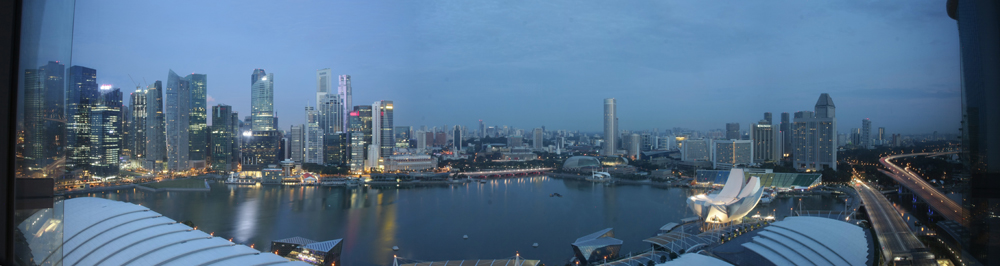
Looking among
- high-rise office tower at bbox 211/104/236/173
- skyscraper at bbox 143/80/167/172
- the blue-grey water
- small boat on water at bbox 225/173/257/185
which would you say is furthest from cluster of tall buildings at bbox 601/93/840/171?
skyscraper at bbox 143/80/167/172

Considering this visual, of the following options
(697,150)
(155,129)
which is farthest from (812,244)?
(155,129)

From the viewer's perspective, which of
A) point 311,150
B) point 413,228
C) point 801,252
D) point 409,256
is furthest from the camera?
point 311,150

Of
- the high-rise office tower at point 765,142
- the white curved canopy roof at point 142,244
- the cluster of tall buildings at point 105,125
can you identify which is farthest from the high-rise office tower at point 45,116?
the high-rise office tower at point 765,142

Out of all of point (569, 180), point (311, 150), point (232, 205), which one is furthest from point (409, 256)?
point (311, 150)

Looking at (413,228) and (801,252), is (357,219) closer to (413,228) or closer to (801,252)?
(413,228)

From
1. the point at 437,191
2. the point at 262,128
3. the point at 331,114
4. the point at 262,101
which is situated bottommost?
the point at 437,191

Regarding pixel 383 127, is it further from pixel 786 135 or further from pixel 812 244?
pixel 812 244
